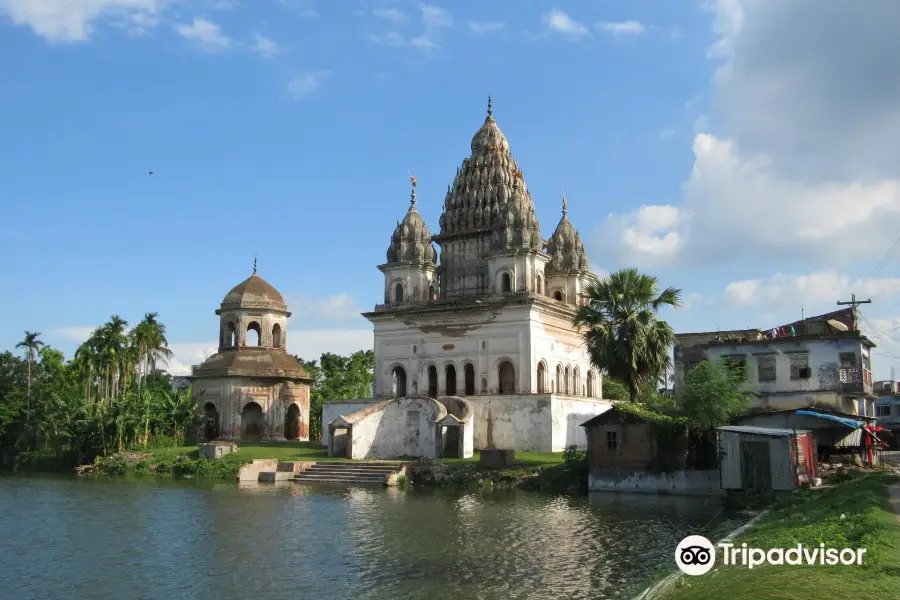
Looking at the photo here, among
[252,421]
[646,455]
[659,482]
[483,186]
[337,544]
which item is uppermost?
[483,186]

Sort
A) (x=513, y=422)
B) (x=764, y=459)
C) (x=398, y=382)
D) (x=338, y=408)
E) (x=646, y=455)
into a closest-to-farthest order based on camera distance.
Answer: (x=764, y=459) → (x=646, y=455) → (x=513, y=422) → (x=338, y=408) → (x=398, y=382)

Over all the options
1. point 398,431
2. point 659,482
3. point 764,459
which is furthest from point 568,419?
point 764,459

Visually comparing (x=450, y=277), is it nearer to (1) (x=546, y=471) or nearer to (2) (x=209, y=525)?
(1) (x=546, y=471)

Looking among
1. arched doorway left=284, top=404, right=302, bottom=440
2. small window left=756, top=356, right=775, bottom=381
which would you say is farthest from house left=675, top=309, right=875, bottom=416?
arched doorway left=284, top=404, right=302, bottom=440

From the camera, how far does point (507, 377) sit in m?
44.2

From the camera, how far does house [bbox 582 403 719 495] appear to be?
2594cm

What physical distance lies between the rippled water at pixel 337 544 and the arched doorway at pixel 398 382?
59.3 feet

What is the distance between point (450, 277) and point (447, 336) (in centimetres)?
570

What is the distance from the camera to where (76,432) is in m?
42.3

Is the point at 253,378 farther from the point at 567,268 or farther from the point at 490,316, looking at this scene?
the point at 567,268

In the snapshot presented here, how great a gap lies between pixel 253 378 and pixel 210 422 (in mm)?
3523

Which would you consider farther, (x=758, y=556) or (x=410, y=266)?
(x=410, y=266)

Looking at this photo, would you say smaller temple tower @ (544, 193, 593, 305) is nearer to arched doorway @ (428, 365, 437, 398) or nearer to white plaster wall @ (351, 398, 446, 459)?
arched doorway @ (428, 365, 437, 398)

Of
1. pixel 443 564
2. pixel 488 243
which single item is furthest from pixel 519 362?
pixel 443 564
